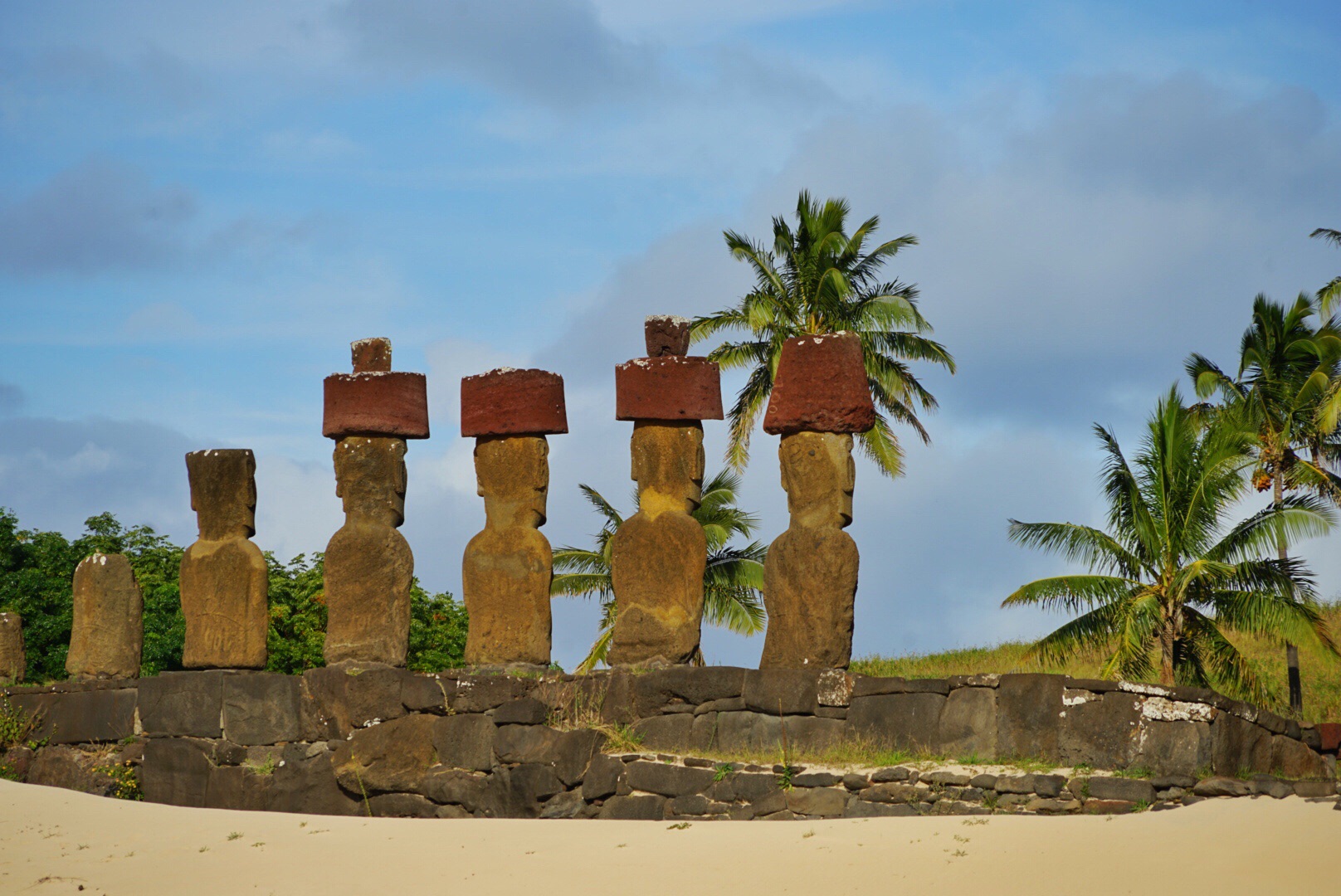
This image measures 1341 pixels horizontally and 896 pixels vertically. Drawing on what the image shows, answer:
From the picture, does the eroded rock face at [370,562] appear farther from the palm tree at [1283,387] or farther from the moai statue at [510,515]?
the palm tree at [1283,387]

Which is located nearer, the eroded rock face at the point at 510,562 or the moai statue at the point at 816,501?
the moai statue at the point at 816,501

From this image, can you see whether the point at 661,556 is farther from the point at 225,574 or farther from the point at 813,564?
the point at 225,574

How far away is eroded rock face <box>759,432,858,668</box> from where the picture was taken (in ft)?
42.9

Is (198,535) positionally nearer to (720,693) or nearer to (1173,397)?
(720,693)

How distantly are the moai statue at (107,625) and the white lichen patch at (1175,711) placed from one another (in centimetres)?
959

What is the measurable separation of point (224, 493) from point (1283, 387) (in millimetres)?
20544

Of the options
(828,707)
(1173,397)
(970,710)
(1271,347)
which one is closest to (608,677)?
(828,707)

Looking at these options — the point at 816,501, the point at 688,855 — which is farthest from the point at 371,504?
the point at 688,855

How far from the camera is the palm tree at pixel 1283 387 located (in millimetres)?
27875

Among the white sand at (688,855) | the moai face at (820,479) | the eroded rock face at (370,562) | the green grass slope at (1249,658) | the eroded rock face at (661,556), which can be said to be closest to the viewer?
the white sand at (688,855)

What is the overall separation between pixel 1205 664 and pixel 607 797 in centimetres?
891

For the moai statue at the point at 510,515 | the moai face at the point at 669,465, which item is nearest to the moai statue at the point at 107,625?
the moai statue at the point at 510,515

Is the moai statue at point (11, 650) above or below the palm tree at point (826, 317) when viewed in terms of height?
below

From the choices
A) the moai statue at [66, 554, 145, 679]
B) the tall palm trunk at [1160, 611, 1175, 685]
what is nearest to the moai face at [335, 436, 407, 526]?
the moai statue at [66, 554, 145, 679]
